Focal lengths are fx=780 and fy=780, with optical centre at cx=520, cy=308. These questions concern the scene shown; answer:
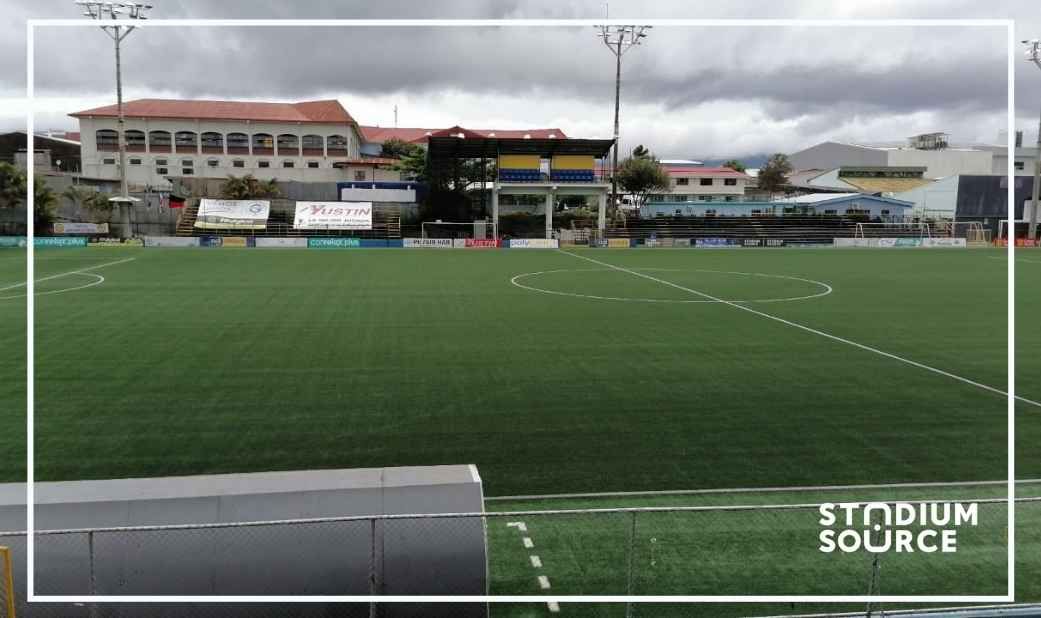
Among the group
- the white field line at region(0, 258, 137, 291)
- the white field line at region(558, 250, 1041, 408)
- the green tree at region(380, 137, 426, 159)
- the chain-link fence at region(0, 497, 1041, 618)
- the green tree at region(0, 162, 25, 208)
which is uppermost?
the green tree at region(380, 137, 426, 159)

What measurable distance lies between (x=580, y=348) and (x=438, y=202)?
2051 inches

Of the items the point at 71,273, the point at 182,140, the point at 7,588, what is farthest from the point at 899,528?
the point at 182,140

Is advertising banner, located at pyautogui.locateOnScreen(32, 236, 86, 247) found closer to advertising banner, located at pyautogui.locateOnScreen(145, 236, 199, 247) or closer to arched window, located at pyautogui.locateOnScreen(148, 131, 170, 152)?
advertising banner, located at pyautogui.locateOnScreen(145, 236, 199, 247)

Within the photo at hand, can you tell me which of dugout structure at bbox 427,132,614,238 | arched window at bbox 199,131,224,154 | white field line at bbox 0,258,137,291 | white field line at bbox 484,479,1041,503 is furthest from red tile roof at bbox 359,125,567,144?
white field line at bbox 484,479,1041,503

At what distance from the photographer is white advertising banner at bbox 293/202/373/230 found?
63041 millimetres

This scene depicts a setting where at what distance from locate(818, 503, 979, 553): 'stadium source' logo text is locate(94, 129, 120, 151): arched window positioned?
90.4m

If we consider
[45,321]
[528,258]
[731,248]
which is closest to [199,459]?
[45,321]

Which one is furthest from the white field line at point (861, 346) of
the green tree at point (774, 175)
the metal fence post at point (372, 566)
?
the green tree at point (774, 175)

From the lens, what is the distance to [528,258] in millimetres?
45969

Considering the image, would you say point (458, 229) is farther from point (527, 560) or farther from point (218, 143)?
point (527, 560)

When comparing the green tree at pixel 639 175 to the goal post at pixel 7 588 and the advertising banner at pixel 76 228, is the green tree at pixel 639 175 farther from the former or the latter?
the goal post at pixel 7 588

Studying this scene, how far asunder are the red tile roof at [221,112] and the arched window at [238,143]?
184 centimetres

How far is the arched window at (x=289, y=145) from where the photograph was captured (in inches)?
3442

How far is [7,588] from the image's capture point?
19.8ft
